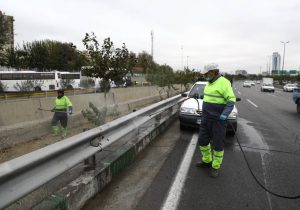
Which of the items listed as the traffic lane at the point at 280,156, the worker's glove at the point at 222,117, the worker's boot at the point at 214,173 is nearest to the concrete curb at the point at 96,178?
the worker's boot at the point at 214,173

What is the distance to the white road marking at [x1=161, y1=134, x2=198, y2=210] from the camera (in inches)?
156

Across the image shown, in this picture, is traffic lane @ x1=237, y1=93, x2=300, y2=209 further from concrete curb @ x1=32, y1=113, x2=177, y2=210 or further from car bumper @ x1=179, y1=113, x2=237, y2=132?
concrete curb @ x1=32, y1=113, x2=177, y2=210

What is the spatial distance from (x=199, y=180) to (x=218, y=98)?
1.44 m

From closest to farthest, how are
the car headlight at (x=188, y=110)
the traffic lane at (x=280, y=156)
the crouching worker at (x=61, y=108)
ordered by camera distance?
the traffic lane at (x=280, y=156) → the car headlight at (x=188, y=110) → the crouching worker at (x=61, y=108)

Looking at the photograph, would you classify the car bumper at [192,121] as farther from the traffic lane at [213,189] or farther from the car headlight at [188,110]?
the traffic lane at [213,189]

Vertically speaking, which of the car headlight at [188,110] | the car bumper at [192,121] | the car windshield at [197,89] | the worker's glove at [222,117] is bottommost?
the car bumper at [192,121]

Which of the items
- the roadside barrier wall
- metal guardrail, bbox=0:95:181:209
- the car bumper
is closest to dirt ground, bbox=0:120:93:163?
the roadside barrier wall

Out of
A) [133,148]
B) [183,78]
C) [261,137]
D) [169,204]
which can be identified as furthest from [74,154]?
[183,78]

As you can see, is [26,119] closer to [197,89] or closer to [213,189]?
[197,89]

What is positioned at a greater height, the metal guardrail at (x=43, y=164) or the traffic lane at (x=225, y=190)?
the metal guardrail at (x=43, y=164)

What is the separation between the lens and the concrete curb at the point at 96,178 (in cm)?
334

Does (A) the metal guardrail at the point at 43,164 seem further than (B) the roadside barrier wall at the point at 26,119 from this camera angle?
No

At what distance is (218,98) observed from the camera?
5.30 meters

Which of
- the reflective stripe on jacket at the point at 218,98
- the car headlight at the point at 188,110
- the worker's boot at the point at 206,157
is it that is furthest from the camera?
the car headlight at the point at 188,110
